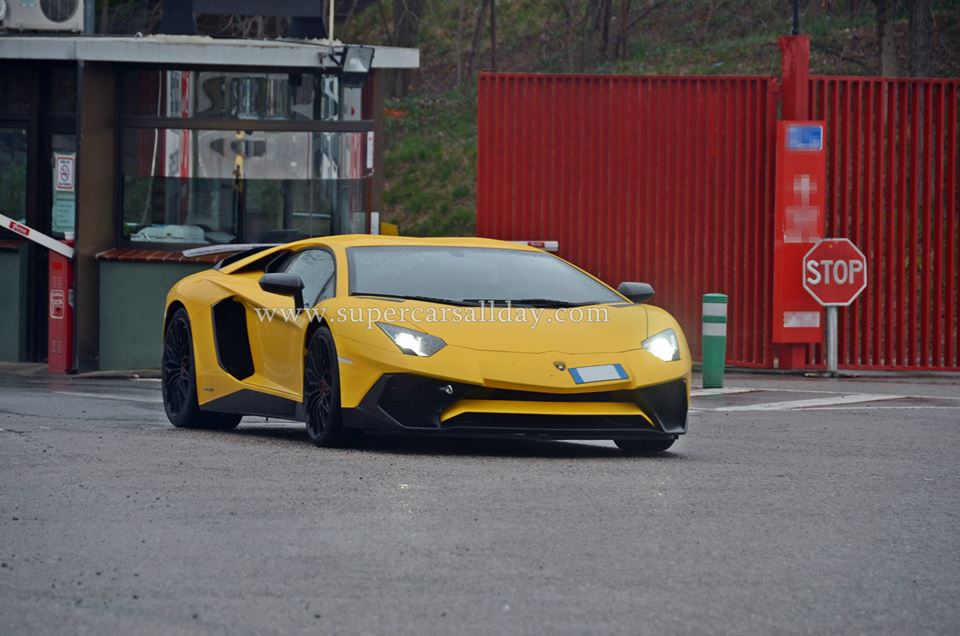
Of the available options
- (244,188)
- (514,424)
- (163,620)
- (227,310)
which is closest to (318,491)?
(514,424)

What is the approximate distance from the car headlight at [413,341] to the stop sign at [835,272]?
9.56m

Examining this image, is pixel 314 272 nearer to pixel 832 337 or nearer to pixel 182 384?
pixel 182 384

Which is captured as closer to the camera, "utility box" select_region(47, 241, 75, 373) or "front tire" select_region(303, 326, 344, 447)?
"front tire" select_region(303, 326, 344, 447)

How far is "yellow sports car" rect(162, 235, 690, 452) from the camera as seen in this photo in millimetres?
9516

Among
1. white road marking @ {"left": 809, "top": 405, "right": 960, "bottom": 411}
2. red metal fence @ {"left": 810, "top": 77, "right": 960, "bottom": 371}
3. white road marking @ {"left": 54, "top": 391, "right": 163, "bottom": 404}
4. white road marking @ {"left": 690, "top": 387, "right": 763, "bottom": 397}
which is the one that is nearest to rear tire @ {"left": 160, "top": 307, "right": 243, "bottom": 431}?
white road marking @ {"left": 54, "top": 391, "right": 163, "bottom": 404}

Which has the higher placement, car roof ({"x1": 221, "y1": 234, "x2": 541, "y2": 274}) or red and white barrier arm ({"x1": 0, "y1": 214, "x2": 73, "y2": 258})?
red and white barrier arm ({"x1": 0, "y1": 214, "x2": 73, "y2": 258})

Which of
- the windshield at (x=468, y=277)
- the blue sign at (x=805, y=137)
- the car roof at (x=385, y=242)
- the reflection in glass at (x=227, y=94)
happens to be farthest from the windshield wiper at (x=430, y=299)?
the blue sign at (x=805, y=137)

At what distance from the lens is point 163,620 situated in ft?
18.4

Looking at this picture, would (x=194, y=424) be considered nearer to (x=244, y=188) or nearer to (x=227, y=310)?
(x=227, y=310)

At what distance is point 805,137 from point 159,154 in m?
6.64

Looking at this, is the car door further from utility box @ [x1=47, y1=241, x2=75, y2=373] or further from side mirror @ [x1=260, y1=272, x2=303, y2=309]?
utility box @ [x1=47, y1=241, x2=75, y2=373]

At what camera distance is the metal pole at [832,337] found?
18469mm

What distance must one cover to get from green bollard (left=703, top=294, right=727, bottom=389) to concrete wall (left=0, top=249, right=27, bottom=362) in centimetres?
736

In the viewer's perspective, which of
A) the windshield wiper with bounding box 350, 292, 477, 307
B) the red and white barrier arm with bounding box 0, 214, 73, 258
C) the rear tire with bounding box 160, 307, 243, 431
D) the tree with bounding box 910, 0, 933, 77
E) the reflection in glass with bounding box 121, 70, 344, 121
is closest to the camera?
the windshield wiper with bounding box 350, 292, 477, 307
